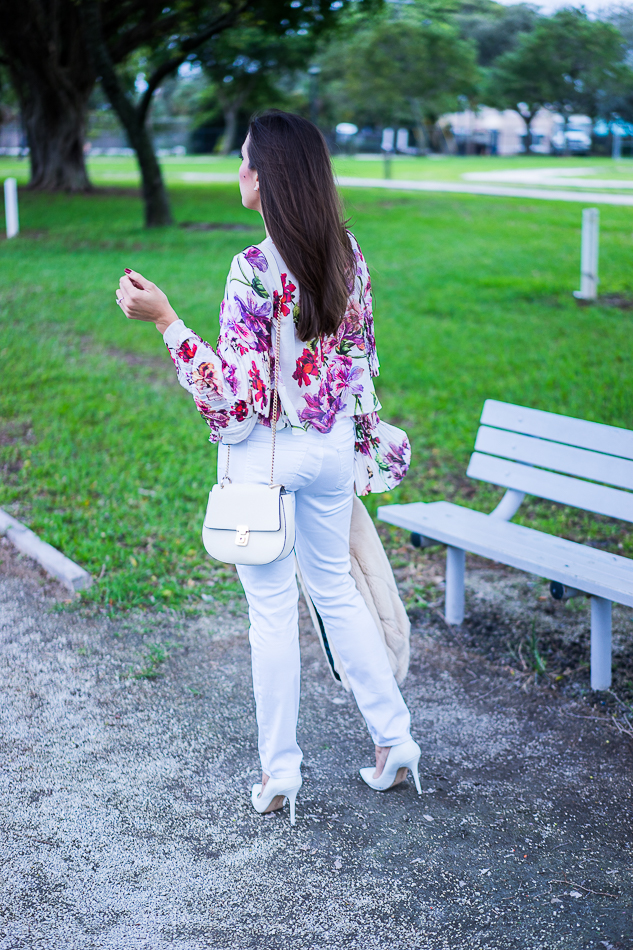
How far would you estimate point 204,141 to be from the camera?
196 feet

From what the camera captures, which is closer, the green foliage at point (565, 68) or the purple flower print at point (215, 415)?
the purple flower print at point (215, 415)

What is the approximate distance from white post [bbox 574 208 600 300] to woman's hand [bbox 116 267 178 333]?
8.76 meters

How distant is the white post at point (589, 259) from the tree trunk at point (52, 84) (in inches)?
629

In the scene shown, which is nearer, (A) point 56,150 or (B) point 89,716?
(B) point 89,716

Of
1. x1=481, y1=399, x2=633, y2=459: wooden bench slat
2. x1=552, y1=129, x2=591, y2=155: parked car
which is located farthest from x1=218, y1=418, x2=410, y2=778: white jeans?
x1=552, y1=129, x2=591, y2=155: parked car

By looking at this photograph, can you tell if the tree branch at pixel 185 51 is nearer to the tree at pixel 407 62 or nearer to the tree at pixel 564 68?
the tree at pixel 407 62

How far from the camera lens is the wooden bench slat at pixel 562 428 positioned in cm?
371

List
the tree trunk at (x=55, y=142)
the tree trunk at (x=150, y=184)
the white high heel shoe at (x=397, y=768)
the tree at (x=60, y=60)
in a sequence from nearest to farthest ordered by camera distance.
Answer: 1. the white high heel shoe at (x=397, y=768)
2. the tree trunk at (x=150, y=184)
3. the tree at (x=60, y=60)
4. the tree trunk at (x=55, y=142)

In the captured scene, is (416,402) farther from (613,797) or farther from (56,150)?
(56,150)

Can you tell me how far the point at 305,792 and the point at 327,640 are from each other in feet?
1.73

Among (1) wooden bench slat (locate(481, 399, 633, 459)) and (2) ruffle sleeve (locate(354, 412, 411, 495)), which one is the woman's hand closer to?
(2) ruffle sleeve (locate(354, 412, 411, 495))

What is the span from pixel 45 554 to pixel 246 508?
2.62 metres

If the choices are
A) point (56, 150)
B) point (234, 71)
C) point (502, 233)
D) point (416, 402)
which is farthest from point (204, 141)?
point (416, 402)

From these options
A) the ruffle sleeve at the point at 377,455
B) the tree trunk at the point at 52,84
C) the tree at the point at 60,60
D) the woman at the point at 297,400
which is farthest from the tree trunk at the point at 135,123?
the woman at the point at 297,400
